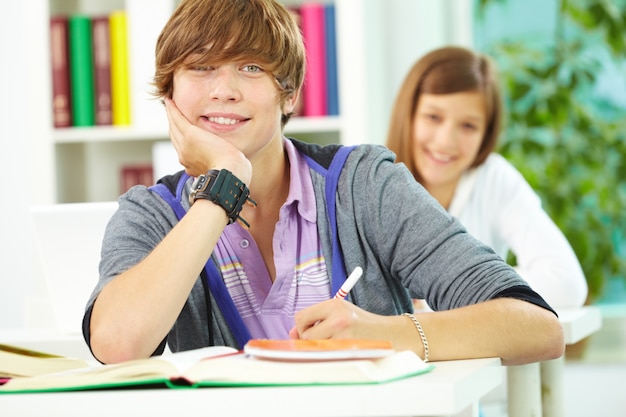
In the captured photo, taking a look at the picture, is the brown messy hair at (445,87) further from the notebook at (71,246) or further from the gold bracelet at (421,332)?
the gold bracelet at (421,332)

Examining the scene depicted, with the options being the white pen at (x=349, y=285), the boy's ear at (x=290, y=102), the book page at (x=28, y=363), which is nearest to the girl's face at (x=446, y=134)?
the boy's ear at (x=290, y=102)

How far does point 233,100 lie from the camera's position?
1560 mm

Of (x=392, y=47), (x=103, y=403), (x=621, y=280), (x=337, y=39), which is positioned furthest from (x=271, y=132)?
(x=621, y=280)

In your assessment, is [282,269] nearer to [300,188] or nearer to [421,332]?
[300,188]

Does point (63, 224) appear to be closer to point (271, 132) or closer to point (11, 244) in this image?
point (271, 132)

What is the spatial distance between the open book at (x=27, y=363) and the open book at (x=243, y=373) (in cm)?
14

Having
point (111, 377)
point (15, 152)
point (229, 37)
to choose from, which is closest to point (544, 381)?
point (229, 37)

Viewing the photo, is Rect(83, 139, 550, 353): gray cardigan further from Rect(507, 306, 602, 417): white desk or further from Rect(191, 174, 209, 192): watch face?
Rect(507, 306, 602, 417): white desk

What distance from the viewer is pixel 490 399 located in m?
2.53

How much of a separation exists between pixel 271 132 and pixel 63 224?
0.43 metres

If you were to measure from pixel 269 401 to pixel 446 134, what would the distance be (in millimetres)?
1927

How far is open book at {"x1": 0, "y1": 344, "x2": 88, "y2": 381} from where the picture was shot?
117cm

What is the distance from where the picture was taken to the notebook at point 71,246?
1.72 m

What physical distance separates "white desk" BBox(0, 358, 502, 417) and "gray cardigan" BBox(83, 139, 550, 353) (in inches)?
17.5
